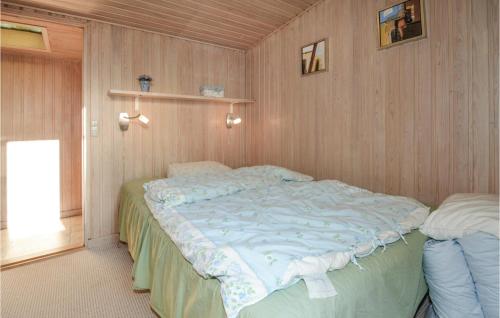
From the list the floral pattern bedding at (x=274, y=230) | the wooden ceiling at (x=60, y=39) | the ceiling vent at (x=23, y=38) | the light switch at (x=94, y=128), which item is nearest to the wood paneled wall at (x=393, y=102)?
the floral pattern bedding at (x=274, y=230)

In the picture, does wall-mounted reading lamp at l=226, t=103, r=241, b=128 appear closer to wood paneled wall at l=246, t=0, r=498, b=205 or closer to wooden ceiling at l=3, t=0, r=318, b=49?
wood paneled wall at l=246, t=0, r=498, b=205

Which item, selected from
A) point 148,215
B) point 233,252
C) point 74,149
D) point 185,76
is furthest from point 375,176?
point 74,149

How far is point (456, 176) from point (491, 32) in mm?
856

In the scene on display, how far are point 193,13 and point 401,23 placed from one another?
5.78 feet

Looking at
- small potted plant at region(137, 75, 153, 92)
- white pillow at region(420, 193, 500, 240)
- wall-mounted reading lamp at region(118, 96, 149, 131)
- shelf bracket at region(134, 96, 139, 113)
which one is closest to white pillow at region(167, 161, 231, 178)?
wall-mounted reading lamp at region(118, 96, 149, 131)

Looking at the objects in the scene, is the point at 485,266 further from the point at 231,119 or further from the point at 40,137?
the point at 40,137

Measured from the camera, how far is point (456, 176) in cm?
169

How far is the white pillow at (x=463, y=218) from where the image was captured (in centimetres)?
106

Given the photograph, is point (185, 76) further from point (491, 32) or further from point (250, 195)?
point (491, 32)

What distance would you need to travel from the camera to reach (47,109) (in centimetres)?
345

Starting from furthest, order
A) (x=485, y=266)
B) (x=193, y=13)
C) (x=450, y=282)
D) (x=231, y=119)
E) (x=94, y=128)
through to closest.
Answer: (x=231, y=119) → (x=94, y=128) → (x=193, y=13) → (x=450, y=282) → (x=485, y=266)

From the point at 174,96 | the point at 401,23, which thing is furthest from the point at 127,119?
the point at 401,23

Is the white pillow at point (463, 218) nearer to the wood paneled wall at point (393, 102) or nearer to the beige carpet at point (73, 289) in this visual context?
the wood paneled wall at point (393, 102)

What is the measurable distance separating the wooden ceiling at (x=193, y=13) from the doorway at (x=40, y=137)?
57 cm
